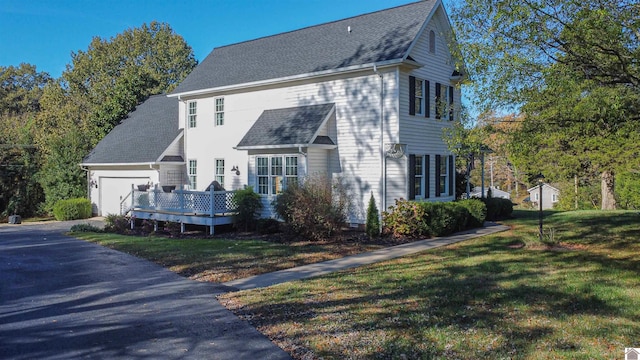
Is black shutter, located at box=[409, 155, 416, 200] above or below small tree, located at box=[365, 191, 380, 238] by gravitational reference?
above

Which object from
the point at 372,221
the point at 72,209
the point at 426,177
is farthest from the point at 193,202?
the point at 72,209

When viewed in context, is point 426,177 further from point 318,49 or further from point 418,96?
point 318,49

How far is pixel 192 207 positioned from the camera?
1814cm

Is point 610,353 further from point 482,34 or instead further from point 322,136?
point 322,136

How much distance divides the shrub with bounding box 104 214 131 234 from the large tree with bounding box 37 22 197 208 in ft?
29.9

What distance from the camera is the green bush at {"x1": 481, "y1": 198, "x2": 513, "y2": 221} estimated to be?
66.3ft

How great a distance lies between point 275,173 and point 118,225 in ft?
23.8

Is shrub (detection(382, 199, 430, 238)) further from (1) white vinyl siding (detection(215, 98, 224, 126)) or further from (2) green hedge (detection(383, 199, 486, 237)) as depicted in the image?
(1) white vinyl siding (detection(215, 98, 224, 126))

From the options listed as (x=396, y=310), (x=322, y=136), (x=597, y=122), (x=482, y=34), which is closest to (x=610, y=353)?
(x=396, y=310)

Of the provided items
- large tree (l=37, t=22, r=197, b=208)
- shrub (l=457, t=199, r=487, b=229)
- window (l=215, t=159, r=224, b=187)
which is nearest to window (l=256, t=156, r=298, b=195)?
window (l=215, t=159, r=224, b=187)

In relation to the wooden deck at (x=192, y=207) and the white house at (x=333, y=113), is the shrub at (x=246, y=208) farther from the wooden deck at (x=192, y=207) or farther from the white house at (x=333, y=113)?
the white house at (x=333, y=113)

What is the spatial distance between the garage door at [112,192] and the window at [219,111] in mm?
6286

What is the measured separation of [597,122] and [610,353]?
21.7ft

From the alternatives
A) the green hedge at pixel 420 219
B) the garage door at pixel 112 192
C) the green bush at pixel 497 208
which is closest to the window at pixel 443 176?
the green bush at pixel 497 208
